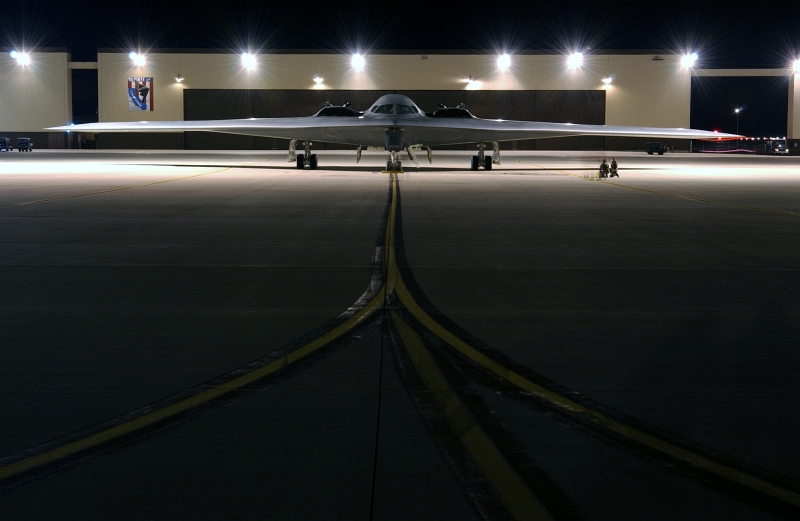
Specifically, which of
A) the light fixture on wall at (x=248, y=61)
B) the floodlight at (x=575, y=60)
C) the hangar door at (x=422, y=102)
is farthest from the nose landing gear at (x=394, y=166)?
the floodlight at (x=575, y=60)

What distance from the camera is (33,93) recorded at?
6700 cm

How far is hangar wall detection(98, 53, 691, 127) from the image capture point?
66562 mm

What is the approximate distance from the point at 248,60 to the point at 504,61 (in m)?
19.4

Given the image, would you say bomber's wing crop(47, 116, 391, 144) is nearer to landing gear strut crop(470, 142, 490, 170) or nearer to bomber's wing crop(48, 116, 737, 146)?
bomber's wing crop(48, 116, 737, 146)

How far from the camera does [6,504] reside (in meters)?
3.97

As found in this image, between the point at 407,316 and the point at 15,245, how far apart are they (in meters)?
7.17

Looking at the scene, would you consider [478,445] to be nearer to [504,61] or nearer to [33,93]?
[504,61]

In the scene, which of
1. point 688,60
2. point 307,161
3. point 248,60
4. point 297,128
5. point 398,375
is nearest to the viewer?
point 398,375

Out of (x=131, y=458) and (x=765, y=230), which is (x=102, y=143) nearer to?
(x=765, y=230)

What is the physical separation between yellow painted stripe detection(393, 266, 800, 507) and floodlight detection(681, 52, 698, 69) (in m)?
64.2

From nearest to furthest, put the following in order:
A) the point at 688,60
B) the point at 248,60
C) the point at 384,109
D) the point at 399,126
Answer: the point at 399,126 → the point at 384,109 → the point at 688,60 → the point at 248,60

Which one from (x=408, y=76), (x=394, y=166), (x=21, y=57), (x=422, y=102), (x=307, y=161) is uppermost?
(x=21, y=57)

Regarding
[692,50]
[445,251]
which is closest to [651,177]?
[445,251]

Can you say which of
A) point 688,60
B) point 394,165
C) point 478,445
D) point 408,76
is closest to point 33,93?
point 408,76
